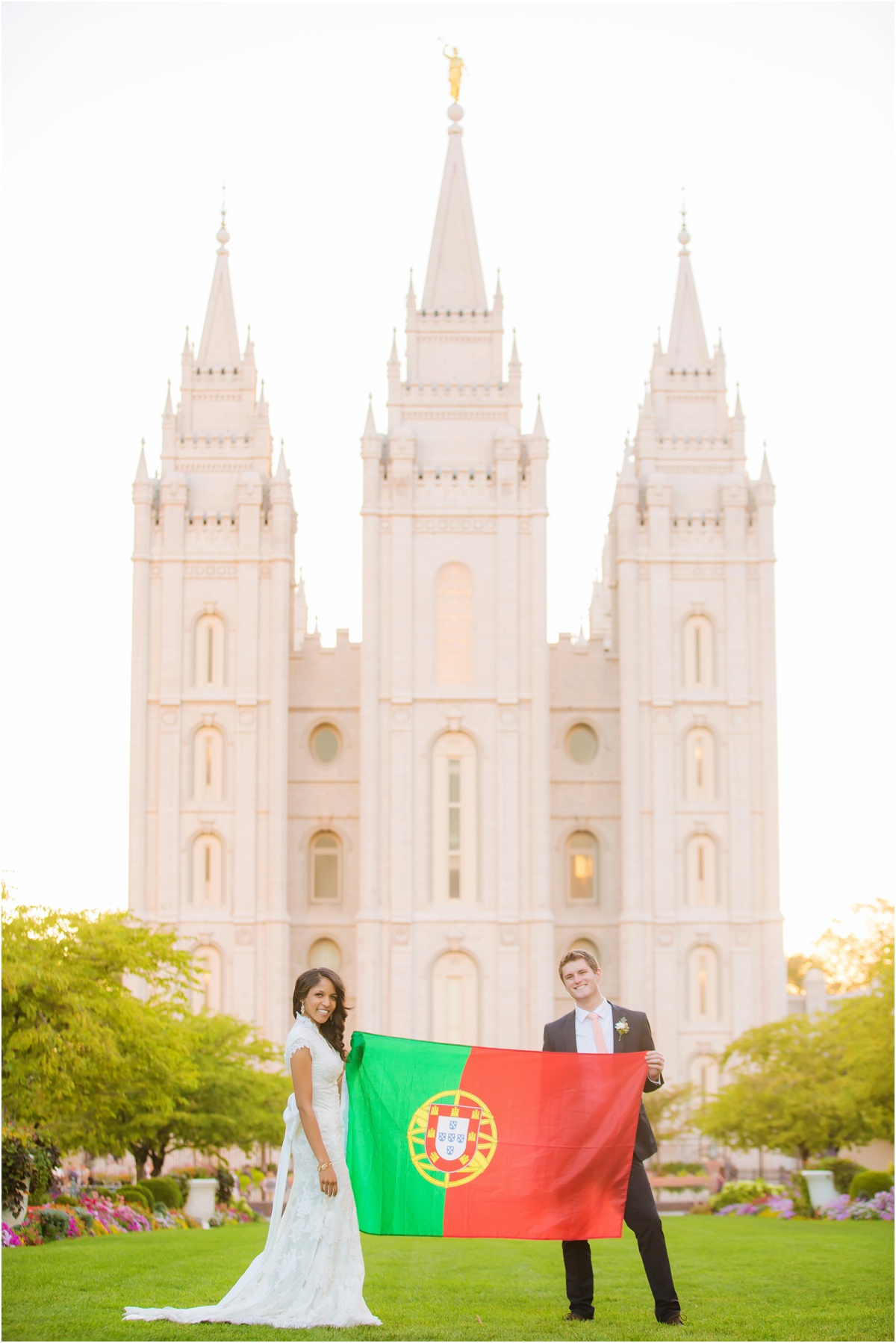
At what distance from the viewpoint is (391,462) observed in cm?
4641

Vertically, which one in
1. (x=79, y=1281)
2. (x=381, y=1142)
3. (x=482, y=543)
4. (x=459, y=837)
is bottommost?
(x=79, y=1281)

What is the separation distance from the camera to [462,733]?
45.2 meters

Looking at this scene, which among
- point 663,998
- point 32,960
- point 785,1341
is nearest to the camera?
point 785,1341

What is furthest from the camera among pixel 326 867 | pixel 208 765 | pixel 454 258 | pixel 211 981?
pixel 454 258

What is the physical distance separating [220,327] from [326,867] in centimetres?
1658

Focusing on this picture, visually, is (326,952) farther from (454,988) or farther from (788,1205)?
(788,1205)

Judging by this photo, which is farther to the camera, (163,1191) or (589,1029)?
(163,1191)

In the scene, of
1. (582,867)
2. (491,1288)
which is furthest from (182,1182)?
(582,867)

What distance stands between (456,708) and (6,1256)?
32.2 meters

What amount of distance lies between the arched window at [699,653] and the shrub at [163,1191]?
2520 centimetres

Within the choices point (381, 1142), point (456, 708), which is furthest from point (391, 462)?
point (381, 1142)

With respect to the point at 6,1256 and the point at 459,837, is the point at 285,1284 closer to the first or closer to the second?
the point at 6,1256

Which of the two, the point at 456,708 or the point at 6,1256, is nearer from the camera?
the point at 6,1256

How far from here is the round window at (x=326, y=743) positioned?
1881 inches
